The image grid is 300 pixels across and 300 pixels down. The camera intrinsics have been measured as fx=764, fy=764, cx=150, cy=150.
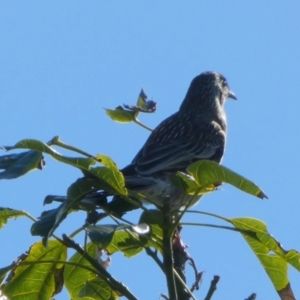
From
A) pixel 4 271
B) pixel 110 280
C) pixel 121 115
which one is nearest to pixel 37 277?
pixel 4 271

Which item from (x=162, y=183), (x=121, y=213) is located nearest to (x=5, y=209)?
(x=121, y=213)

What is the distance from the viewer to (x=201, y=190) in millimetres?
2717

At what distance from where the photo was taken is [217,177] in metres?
2.49

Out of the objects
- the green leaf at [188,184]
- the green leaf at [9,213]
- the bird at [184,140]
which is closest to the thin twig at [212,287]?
the green leaf at [188,184]

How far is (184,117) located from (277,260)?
5972 mm

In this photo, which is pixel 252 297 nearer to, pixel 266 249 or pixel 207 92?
pixel 266 249

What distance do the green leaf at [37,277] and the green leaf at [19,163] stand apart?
22.5 inches

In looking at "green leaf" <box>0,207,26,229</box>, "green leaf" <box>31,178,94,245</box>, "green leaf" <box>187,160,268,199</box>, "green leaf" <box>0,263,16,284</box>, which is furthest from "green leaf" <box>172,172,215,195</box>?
"green leaf" <box>0,263,16,284</box>

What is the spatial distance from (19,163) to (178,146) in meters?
5.29

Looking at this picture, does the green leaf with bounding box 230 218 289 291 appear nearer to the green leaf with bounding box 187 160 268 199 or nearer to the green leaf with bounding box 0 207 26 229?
the green leaf with bounding box 187 160 268 199

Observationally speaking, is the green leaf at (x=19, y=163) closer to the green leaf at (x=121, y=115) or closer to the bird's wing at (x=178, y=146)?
the green leaf at (x=121, y=115)

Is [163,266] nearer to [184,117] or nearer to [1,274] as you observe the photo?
[1,274]

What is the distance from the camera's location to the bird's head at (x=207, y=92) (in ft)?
31.6

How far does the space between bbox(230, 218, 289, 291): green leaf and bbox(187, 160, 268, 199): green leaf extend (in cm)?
33
